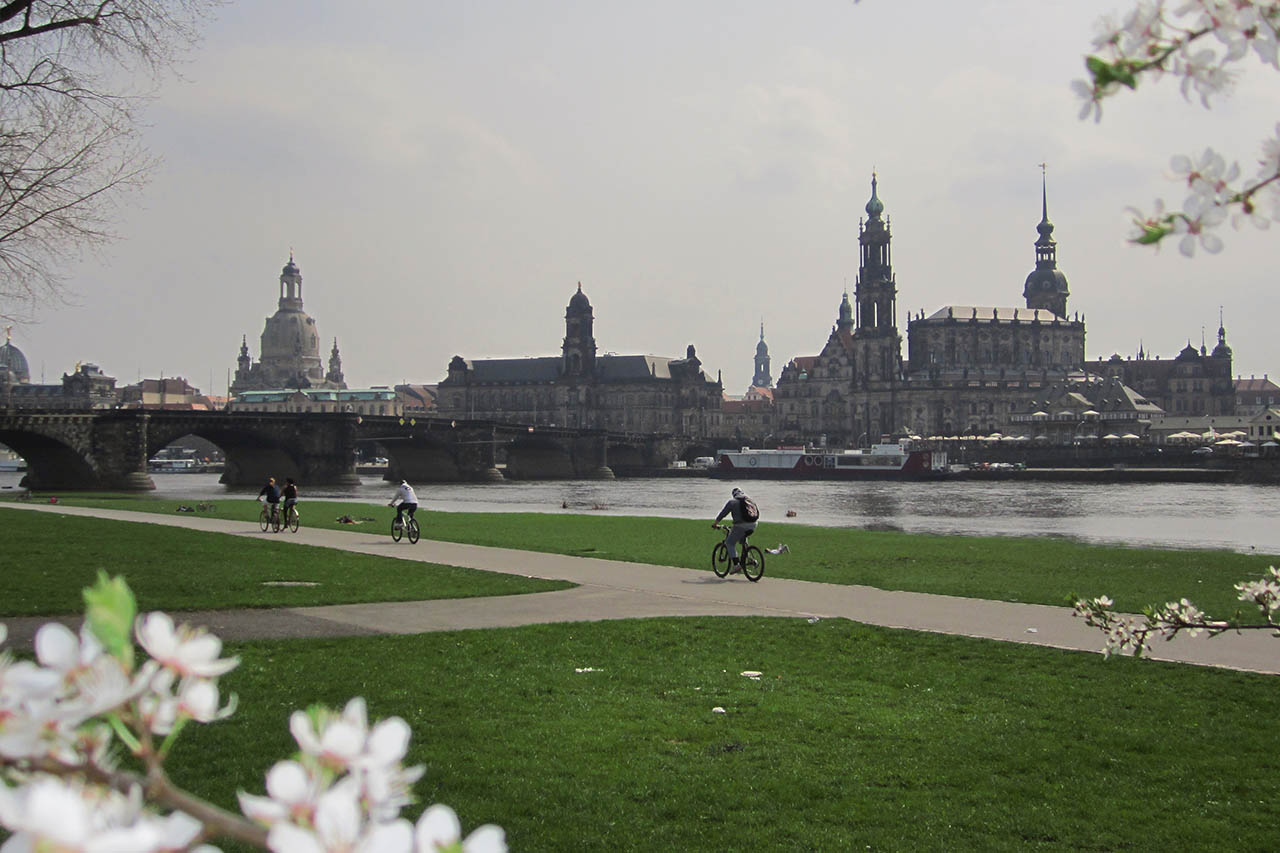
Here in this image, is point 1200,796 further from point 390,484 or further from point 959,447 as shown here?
point 959,447

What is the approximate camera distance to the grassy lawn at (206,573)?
15.0 meters

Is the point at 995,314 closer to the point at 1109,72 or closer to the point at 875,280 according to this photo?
the point at 875,280

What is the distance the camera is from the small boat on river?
104812 millimetres

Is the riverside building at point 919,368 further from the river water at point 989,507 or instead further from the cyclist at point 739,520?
the cyclist at point 739,520

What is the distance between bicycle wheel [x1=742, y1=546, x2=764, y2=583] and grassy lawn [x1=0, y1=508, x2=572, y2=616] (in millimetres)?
3124

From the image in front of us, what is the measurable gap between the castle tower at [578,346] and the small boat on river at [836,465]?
256ft

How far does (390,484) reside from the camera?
326ft

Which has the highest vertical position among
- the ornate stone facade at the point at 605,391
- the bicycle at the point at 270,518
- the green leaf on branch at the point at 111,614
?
the ornate stone facade at the point at 605,391

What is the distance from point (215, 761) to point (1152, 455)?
117 meters

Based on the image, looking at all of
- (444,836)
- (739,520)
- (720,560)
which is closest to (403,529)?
(720,560)

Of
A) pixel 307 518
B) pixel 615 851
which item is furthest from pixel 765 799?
pixel 307 518

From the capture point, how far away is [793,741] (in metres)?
8.49

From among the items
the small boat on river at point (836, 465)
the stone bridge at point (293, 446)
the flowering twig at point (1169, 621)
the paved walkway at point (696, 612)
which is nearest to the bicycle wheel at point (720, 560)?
the paved walkway at point (696, 612)

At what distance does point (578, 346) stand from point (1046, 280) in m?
72.8
